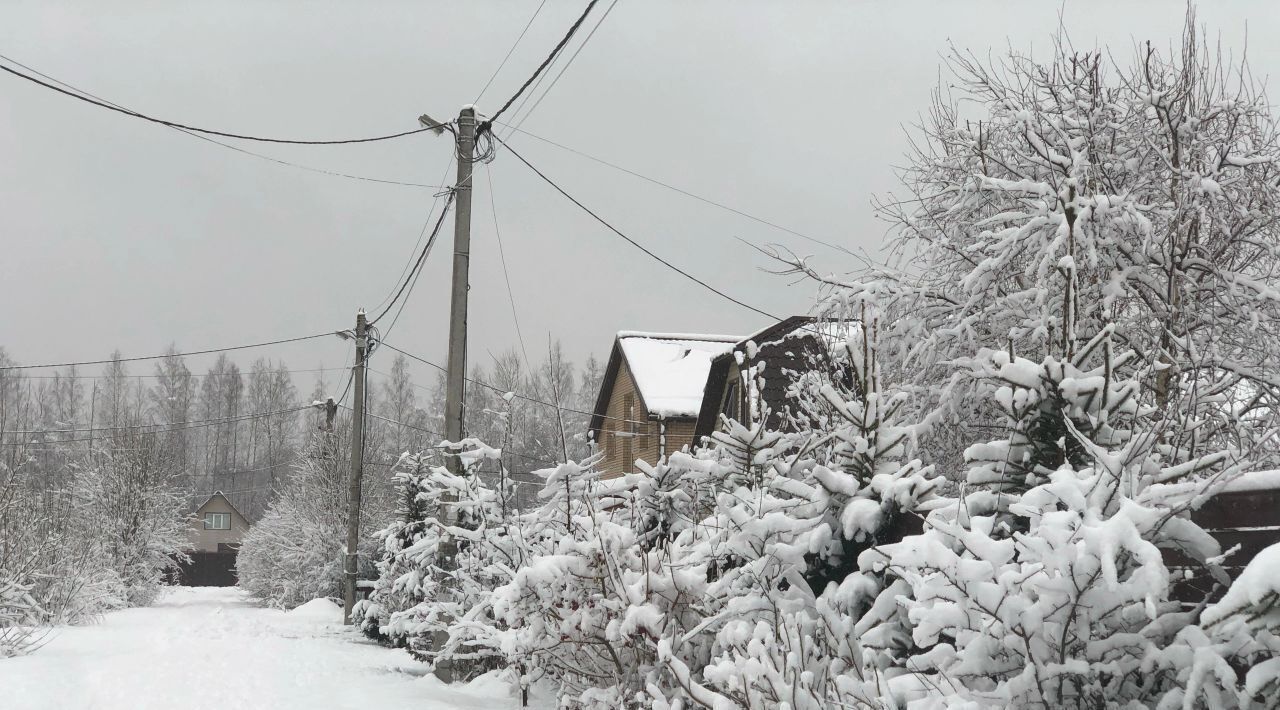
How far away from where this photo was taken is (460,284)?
426 inches

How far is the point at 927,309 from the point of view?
7.61m

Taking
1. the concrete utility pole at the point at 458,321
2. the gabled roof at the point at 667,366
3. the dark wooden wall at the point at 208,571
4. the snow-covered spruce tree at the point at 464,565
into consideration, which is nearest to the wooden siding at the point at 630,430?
the gabled roof at the point at 667,366

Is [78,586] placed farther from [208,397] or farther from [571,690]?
[208,397]

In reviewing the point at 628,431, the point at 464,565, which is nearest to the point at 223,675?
the point at 464,565

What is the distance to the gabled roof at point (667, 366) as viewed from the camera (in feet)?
78.3

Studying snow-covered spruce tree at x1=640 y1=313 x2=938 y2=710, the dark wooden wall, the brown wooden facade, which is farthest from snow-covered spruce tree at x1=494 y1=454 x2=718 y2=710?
the dark wooden wall

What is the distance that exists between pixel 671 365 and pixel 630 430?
6.52ft

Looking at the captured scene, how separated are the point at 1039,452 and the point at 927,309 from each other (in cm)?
419

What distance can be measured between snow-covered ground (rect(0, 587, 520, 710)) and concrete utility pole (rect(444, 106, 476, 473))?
249 centimetres

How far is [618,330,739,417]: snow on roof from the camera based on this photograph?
78.2 ft

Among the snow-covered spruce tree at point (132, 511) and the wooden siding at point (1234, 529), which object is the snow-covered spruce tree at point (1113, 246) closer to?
the wooden siding at point (1234, 529)

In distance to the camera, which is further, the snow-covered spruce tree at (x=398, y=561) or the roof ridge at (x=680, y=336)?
the roof ridge at (x=680, y=336)

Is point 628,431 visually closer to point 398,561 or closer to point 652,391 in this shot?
point 652,391

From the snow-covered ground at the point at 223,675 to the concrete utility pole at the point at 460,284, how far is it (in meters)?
2.49
